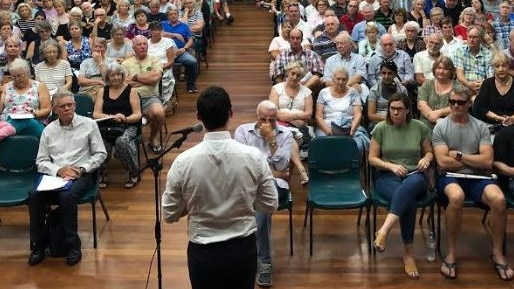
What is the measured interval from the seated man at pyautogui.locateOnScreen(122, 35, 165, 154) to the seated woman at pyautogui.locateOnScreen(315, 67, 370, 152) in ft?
4.95

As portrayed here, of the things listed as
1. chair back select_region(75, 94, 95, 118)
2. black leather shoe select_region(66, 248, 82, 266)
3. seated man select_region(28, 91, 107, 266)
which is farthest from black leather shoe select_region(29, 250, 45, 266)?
chair back select_region(75, 94, 95, 118)

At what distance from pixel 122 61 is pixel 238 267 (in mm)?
4556

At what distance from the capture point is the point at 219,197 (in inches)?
107

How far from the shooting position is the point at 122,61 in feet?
22.9

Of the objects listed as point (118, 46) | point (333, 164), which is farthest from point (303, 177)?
point (118, 46)

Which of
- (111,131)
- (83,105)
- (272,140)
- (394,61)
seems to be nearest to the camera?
(272,140)

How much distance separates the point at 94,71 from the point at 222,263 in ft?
14.4

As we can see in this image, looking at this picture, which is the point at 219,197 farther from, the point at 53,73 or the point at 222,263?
the point at 53,73

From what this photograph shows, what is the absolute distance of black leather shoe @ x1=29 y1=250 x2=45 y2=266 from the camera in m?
4.67

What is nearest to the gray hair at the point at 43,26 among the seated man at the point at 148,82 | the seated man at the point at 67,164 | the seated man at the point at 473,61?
the seated man at the point at 148,82

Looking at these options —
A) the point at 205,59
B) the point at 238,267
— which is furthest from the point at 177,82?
the point at 238,267

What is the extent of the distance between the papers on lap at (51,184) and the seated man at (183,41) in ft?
11.4

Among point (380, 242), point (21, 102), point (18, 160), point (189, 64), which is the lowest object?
point (380, 242)

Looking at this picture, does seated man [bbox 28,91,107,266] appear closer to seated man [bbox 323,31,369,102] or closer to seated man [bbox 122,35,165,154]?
seated man [bbox 122,35,165,154]
